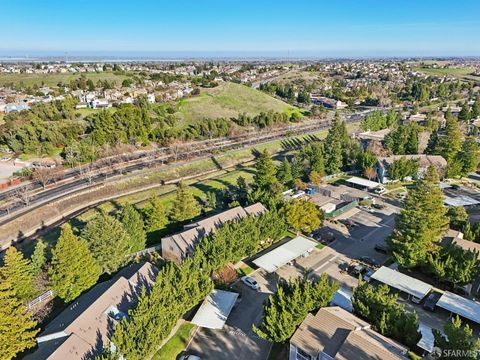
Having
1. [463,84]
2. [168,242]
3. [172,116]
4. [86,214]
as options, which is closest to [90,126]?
[172,116]

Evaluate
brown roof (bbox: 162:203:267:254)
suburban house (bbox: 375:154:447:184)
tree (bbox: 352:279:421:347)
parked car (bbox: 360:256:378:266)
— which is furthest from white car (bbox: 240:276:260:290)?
suburban house (bbox: 375:154:447:184)

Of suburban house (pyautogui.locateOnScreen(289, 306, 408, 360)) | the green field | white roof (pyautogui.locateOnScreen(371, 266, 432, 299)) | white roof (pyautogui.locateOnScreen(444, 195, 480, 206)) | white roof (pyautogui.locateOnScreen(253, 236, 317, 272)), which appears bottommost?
white roof (pyautogui.locateOnScreen(444, 195, 480, 206))

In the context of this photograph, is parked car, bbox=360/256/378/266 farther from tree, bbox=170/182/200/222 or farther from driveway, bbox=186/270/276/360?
tree, bbox=170/182/200/222

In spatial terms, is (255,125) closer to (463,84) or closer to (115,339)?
(115,339)

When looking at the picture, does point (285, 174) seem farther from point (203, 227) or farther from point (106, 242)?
point (106, 242)

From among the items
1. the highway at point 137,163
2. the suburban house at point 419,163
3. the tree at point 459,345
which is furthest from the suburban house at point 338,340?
the suburban house at point 419,163

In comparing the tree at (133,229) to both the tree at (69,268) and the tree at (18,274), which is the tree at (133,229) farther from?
the tree at (18,274)
